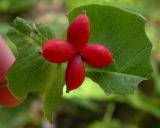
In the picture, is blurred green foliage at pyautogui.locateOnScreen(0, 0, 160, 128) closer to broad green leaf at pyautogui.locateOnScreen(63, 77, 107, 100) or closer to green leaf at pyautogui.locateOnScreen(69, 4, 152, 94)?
broad green leaf at pyautogui.locateOnScreen(63, 77, 107, 100)

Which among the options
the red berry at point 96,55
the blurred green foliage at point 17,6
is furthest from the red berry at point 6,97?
the blurred green foliage at point 17,6

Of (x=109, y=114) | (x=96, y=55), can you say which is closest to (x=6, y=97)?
(x=96, y=55)

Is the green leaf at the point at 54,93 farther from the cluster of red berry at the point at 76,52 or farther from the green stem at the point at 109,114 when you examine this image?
the green stem at the point at 109,114

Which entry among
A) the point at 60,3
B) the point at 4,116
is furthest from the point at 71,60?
the point at 60,3

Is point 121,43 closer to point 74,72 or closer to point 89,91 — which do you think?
point 74,72

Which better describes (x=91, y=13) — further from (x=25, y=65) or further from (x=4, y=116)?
(x=4, y=116)

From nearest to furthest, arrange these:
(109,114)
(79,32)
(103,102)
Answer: (79,32), (109,114), (103,102)

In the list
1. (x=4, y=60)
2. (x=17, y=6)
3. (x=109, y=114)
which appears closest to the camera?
(x=4, y=60)
